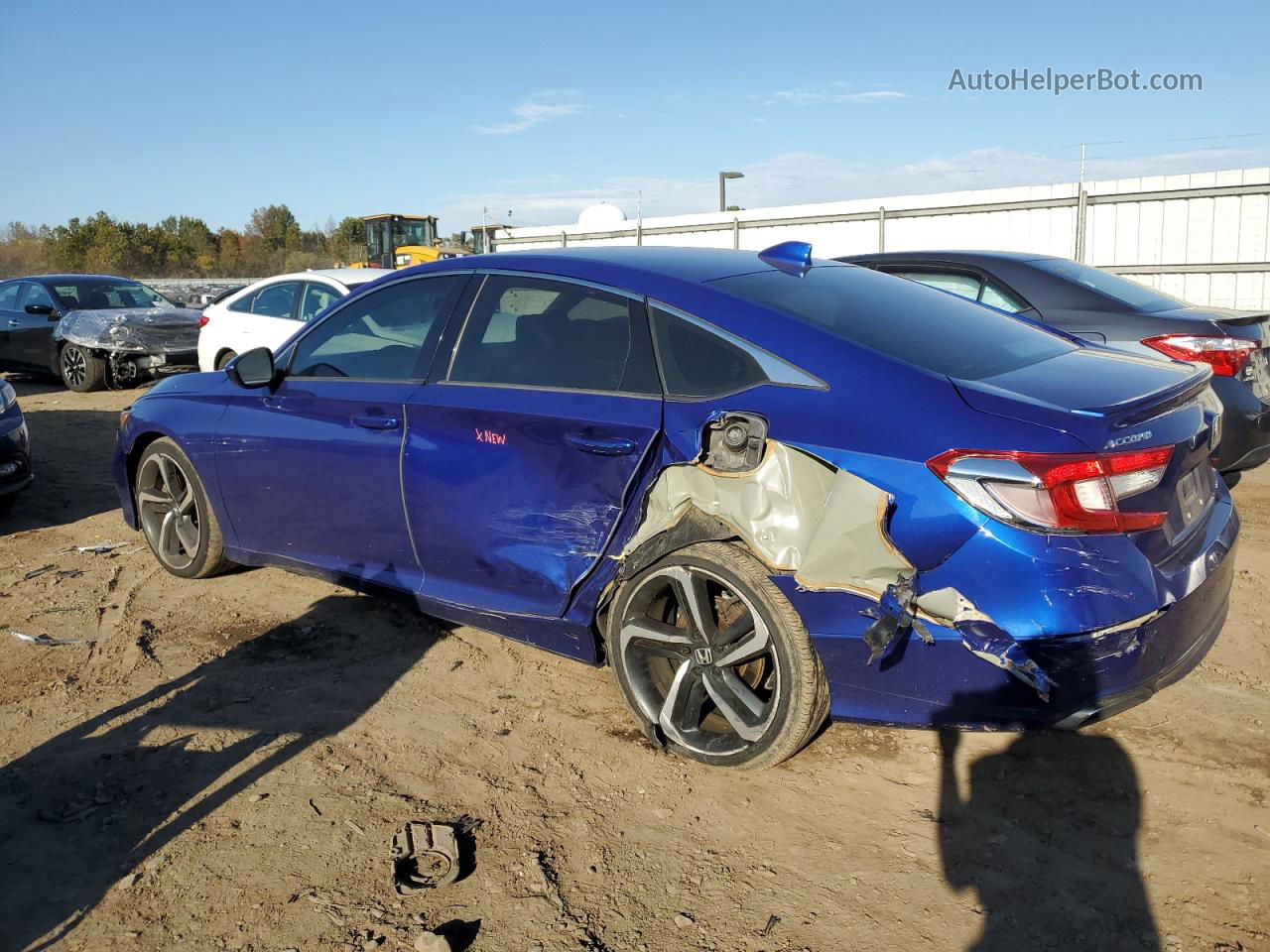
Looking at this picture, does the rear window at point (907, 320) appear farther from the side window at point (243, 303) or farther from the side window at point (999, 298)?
the side window at point (243, 303)

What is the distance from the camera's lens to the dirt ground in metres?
2.58

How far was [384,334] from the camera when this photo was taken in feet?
14.2

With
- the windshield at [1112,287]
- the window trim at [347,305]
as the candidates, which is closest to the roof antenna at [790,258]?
the window trim at [347,305]

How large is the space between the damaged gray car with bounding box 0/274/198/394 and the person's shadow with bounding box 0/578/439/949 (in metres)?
9.75

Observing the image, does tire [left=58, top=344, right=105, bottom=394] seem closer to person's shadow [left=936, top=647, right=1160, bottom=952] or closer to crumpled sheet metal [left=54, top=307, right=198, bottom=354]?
crumpled sheet metal [left=54, top=307, right=198, bottom=354]

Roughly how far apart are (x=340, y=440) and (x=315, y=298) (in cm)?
624

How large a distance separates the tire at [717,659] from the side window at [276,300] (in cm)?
787

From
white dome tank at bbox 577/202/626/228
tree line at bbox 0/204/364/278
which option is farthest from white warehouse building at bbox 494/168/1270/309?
tree line at bbox 0/204/364/278

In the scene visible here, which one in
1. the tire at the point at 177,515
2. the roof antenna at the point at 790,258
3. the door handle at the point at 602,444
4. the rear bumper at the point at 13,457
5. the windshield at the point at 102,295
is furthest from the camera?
the windshield at the point at 102,295

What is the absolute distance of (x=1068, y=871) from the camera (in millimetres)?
2719

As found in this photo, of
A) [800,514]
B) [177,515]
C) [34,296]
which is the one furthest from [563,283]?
[34,296]

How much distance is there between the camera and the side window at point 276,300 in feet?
33.7

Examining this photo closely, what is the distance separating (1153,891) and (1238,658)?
1.77 meters

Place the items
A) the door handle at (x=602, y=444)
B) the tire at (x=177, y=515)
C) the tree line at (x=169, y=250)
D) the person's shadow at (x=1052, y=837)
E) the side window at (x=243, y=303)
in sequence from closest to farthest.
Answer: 1. the person's shadow at (x=1052, y=837)
2. the door handle at (x=602, y=444)
3. the tire at (x=177, y=515)
4. the side window at (x=243, y=303)
5. the tree line at (x=169, y=250)
